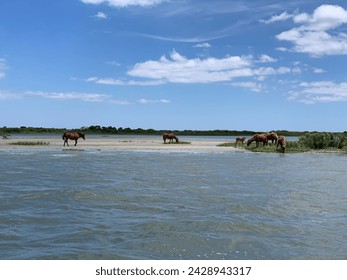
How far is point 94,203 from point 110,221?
2.63 m

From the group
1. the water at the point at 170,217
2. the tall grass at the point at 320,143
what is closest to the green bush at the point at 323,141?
the tall grass at the point at 320,143

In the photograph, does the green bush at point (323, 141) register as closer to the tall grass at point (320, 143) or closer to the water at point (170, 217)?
the tall grass at point (320, 143)

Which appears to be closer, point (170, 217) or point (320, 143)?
point (170, 217)

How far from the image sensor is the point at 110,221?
10219mm

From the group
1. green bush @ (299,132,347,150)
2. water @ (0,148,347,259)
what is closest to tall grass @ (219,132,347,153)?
green bush @ (299,132,347,150)

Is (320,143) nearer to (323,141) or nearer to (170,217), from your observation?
(323,141)

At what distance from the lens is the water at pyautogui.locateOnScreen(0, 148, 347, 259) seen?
795cm

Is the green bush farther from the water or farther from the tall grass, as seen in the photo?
the water

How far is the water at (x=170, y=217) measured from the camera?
313 inches

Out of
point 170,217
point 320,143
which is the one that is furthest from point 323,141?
point 170,217

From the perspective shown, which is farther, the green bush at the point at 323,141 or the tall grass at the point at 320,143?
the green bush at the point at 323,141

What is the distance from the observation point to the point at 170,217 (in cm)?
1071
